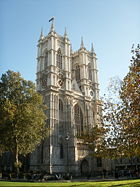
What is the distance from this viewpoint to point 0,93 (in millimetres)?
26625

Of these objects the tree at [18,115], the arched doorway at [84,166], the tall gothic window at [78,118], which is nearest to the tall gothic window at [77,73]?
the tall gothic window at [78,118]

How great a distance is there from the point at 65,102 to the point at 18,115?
25.2 metres

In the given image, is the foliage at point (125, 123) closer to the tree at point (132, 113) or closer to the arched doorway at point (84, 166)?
the tree at point (132, 113)

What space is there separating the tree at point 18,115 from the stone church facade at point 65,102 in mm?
14687

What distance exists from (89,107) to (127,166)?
701 inches

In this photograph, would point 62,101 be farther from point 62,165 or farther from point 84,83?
point 62,165

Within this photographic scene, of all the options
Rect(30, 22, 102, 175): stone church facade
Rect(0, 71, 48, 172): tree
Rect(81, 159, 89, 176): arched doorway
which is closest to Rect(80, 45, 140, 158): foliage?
Rect(0, 71, 48, 172): tree

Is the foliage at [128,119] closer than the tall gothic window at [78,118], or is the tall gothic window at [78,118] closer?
the foliage at [128,119]

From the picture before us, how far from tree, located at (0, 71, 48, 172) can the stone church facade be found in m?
14.7

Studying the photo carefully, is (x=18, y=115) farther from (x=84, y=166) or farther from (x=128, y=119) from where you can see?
(x=84, y=166)

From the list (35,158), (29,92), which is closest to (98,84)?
(35,158)

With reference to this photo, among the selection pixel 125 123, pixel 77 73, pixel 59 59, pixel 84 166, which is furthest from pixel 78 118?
pixel 125 123

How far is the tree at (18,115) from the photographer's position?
24.9 meters

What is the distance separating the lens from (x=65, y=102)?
1960 inches
